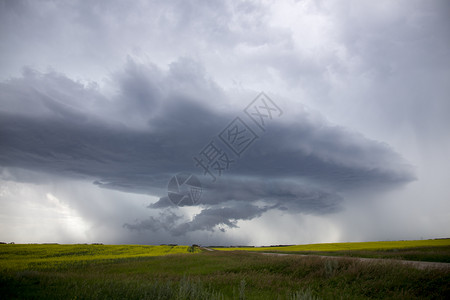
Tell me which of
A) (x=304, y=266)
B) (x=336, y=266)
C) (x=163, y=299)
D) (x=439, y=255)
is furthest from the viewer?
(x=439, y=255)

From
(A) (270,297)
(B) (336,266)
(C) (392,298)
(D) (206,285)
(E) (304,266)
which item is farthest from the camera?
(E) (304,266)

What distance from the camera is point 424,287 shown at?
970 centimetres

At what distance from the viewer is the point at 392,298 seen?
28.7 ft

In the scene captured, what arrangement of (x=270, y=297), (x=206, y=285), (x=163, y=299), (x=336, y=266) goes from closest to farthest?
(x=163, y=299)
(x=270, y=297)
(x=206, y=285)
(x=336, y=266)

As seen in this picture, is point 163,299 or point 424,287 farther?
point 424,287

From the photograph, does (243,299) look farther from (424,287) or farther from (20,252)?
(20,252)

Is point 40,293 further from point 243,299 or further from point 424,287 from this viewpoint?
point 424,287

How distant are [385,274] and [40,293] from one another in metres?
14.8

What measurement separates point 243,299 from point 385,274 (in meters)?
7.36

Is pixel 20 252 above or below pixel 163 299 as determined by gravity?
below

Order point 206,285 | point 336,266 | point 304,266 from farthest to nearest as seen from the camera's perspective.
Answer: point 304,266 → point 336,266 → point 206,285

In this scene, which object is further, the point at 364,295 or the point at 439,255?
the point at 439,255

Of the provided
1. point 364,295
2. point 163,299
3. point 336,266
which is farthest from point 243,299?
point 336,266

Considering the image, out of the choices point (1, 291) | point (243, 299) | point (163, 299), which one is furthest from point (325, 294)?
point (1, 291)
